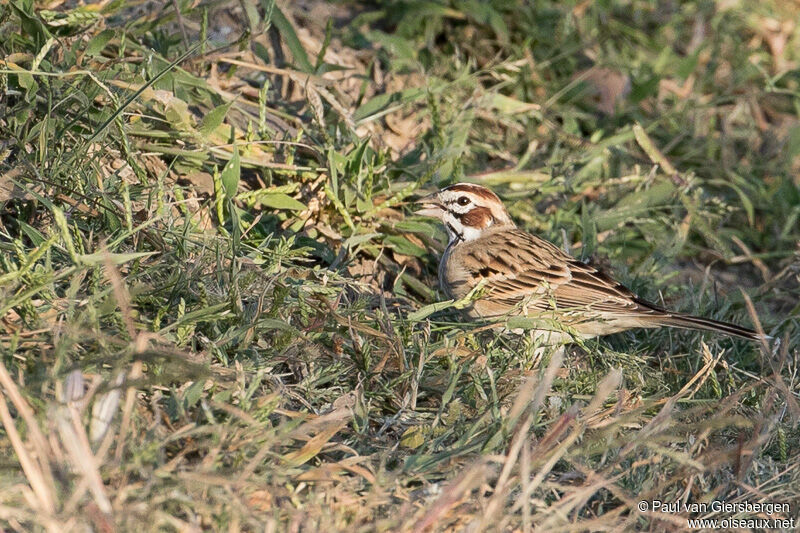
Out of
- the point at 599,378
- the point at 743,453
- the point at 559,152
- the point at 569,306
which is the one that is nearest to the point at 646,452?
the point at 743,453

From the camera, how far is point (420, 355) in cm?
400

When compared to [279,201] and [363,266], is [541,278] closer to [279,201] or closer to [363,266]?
[363,266]

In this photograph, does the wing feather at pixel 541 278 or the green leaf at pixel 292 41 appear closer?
the wing feather at pixel 541 278

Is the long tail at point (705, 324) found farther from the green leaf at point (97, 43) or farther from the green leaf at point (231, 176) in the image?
the green leaf at point (97, 43)

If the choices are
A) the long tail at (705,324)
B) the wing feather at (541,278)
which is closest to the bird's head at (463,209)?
the wing feather at (541,278)

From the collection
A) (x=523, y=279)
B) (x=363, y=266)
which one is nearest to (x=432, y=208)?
(x=363, y=266)

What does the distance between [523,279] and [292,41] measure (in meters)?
1.91

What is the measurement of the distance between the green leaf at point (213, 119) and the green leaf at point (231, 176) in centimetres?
27

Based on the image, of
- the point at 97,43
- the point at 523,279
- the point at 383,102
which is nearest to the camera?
the point at 97,43

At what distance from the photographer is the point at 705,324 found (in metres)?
4.44

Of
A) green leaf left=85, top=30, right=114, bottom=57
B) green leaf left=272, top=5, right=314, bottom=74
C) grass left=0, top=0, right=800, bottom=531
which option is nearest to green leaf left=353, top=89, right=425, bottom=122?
grass left=0, top=0, right=800, bottom=531

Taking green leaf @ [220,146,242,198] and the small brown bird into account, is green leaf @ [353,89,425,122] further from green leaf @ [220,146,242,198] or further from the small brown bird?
green leaf @ [220,146,242,198]

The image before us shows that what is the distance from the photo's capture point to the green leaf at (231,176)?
14.9 feet

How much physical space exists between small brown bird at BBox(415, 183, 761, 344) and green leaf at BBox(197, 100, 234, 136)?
3.70ft
